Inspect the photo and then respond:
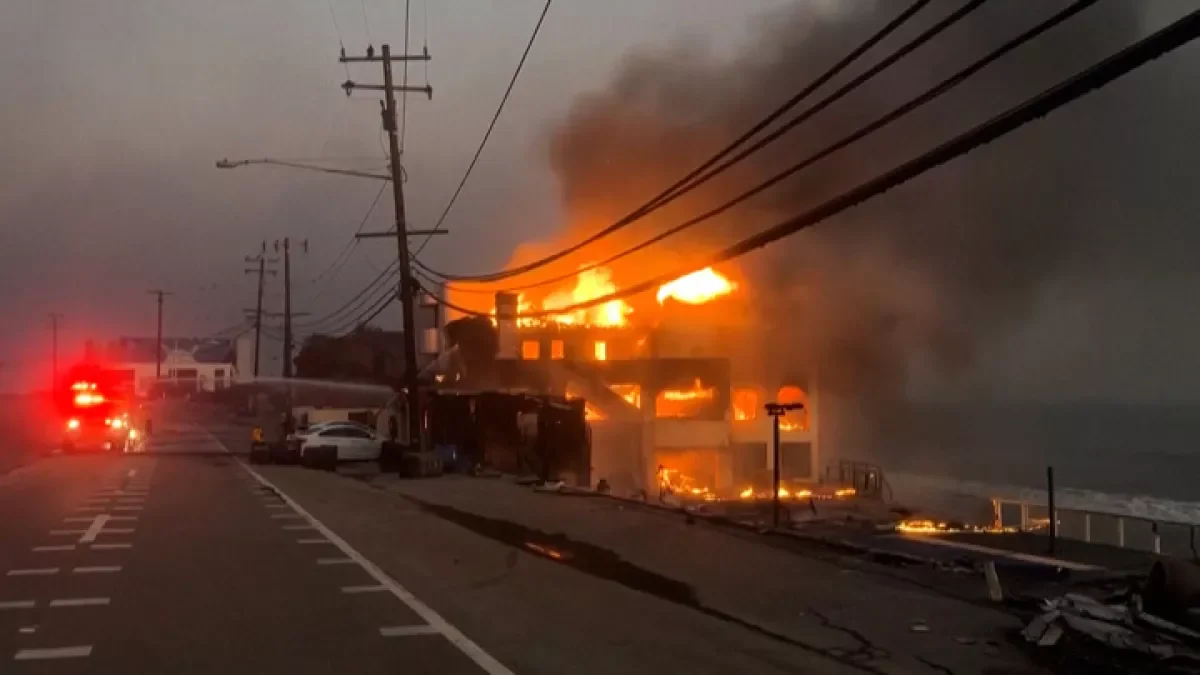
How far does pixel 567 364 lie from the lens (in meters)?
47.0

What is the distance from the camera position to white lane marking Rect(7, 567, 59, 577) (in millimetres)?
Result: 11328

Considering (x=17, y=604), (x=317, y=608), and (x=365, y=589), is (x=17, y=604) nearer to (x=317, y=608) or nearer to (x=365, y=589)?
A: (x=317, y=608)

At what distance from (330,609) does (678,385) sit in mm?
38468

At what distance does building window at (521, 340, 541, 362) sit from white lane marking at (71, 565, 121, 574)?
35201mm

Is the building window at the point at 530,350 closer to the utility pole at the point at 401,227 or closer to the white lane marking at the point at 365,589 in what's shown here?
the utility pole at the point at 401,227

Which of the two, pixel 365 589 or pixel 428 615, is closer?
pixel 428 615

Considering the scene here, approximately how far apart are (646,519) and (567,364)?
31076 millimetres

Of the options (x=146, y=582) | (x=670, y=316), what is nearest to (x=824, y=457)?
(x=670, y=316)

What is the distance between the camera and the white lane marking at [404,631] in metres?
8.30

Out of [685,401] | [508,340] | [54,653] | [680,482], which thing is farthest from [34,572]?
[685,401]

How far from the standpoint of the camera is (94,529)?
15250mm

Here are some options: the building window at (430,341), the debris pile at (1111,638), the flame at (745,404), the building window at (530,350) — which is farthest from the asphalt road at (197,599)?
the building window at (430,341)

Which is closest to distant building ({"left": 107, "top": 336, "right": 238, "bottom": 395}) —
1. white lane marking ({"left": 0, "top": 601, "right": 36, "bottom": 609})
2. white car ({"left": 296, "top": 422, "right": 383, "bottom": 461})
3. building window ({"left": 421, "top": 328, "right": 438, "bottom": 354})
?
building window ({"left": 421, "top": 328, "right": 438, "bottom": 354})

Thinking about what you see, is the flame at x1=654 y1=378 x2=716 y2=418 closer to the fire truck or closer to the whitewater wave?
the whitewater wave
